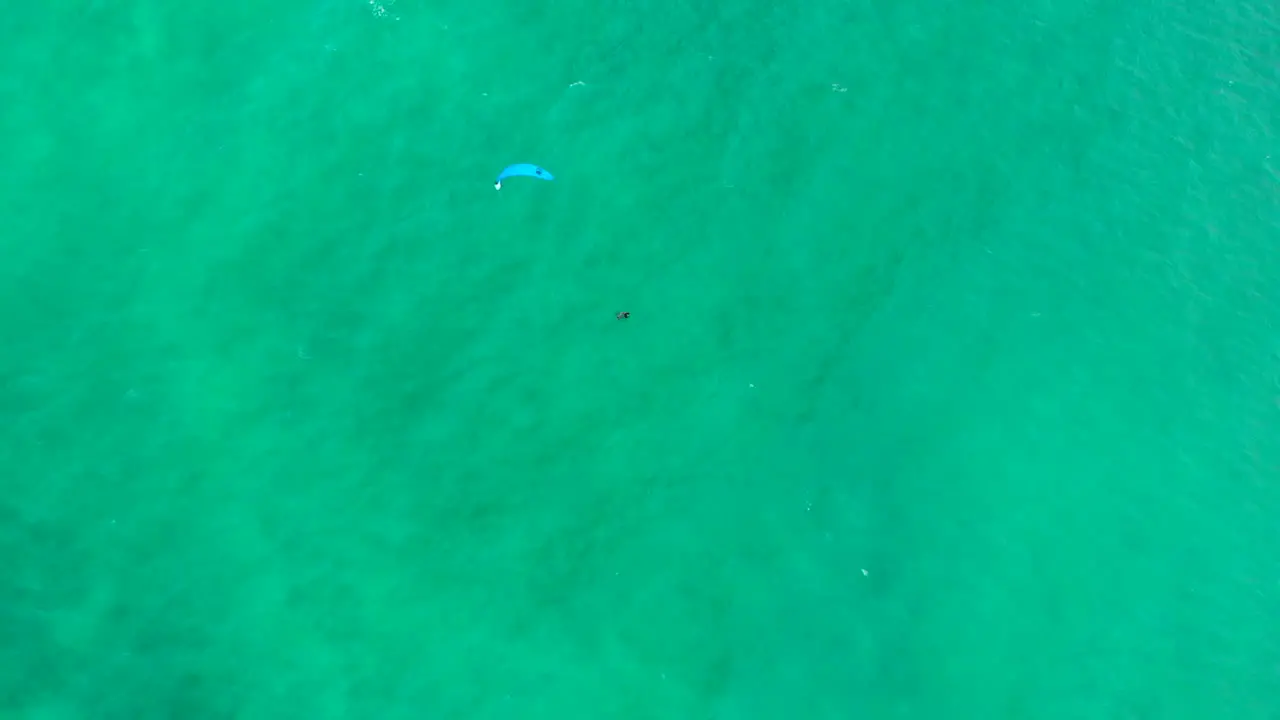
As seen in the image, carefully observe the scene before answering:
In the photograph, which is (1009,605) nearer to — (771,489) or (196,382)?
(771,489)

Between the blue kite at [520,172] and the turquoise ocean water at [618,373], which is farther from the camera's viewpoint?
the blue kite at [520,172]

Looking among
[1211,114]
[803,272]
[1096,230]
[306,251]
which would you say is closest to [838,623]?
[803,272]

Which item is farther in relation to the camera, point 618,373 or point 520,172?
point 520,172

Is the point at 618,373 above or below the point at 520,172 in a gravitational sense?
below

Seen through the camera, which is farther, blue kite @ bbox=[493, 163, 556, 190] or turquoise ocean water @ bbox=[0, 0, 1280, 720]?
blue kite @ bbox=[493, 163, 556, 190]
